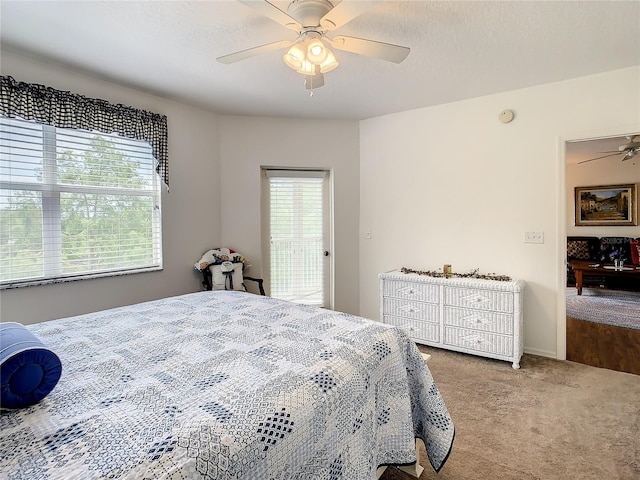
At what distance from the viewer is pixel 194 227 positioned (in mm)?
3576

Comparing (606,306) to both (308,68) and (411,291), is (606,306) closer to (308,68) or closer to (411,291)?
(411,291)

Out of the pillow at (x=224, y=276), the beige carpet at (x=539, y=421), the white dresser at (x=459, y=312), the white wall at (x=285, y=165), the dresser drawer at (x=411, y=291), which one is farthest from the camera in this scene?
the white wall at (x=285, y=165)

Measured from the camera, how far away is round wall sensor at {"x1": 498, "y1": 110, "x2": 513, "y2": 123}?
3189 millimetres

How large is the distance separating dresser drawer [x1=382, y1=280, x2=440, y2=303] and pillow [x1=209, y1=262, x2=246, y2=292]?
1.60 m

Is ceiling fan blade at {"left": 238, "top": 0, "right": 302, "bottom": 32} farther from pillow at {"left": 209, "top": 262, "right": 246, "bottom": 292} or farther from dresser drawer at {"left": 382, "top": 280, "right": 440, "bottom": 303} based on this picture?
dresser drawer at {"left": 382, "top": 280, "right": 440, "bottom": 303}

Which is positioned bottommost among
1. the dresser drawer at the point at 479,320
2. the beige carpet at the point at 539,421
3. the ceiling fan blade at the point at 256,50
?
the beige carpet at the point at 539,421

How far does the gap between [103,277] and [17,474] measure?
246cm

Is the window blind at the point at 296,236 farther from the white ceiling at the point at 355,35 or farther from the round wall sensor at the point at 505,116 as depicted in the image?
the round wall sensor at the point at 505,116

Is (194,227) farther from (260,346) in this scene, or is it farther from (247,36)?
(260,346)

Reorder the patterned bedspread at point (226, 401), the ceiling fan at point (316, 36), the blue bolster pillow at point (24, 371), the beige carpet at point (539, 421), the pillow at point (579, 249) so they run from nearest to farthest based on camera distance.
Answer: the patterned bedspread at point (226, 401), the blue bolster pillow at point (24, 371), the ceiling fan at point (316, 36), the beige carpet at point (539, 421), the pillow at point (579, 249)

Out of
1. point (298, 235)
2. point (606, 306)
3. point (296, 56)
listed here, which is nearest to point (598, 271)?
point (606, 306)

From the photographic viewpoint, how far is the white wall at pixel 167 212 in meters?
2.45

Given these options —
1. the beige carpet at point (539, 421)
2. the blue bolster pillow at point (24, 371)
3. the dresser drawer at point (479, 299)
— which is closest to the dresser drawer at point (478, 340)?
the beige carpet at point (539, 421)

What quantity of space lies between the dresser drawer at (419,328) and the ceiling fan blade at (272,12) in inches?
110
